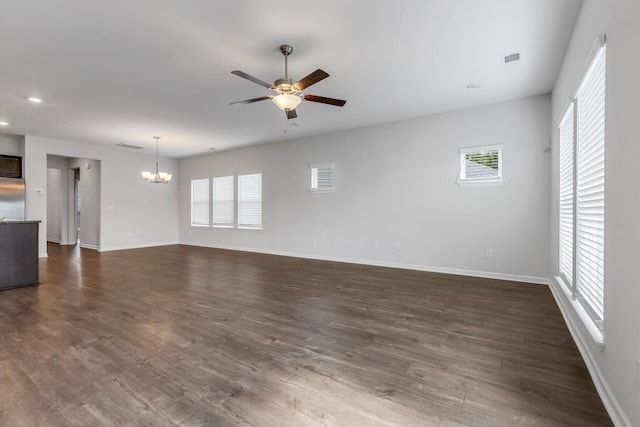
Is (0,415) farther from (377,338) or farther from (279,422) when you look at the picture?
(377,338)

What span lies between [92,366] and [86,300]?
6.82ft

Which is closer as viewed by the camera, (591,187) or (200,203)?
(591,187)

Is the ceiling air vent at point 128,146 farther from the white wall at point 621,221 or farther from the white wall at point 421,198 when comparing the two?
the white wall at point 621,221

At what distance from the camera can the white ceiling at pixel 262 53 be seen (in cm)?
269

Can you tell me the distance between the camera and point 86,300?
384cm

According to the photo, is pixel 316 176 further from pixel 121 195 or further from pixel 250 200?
pixel 121 195

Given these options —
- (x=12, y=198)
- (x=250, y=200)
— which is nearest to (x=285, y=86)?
(x=250, y=200)

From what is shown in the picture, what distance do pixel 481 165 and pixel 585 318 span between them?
131 inches

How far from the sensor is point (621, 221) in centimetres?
164

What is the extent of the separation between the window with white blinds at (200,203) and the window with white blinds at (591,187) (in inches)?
356

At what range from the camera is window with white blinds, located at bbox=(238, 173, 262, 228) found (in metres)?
8.28

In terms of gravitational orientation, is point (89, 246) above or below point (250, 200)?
below

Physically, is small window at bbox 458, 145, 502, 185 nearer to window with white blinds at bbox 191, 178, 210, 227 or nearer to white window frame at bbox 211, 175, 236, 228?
white window frame at bbox 211, 175, 236, 228

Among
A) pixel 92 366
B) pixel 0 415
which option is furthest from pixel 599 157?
pixel 0 415
